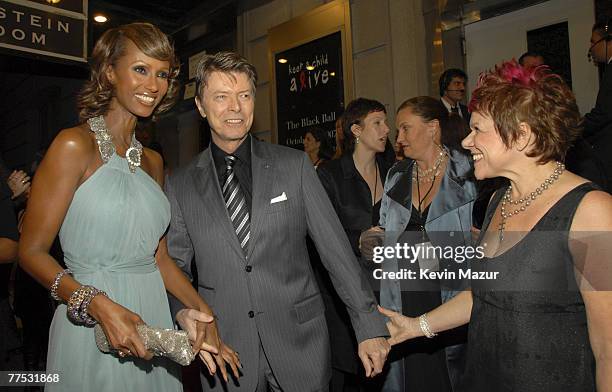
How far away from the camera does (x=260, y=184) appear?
6.16ft

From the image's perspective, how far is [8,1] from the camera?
374 cm

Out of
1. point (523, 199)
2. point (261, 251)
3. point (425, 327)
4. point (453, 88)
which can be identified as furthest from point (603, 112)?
point (261, 251)

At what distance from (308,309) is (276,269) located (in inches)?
7.9

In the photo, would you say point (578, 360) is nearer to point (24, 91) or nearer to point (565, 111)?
point (565, 111)

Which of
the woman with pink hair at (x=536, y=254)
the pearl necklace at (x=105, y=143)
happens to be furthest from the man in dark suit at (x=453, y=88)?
the pearl necklace at (x=105, y=143)

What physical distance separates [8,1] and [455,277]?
3.79 metres

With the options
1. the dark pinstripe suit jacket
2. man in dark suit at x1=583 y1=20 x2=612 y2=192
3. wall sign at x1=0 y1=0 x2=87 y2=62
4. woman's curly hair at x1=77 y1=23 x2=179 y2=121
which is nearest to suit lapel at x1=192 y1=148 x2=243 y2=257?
the dark pinstripe suit jacket

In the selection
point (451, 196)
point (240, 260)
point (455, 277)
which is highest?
point (451, 196)

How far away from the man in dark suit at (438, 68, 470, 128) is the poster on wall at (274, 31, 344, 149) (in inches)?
50.0

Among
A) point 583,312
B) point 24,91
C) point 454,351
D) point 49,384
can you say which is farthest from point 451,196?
point 24,91

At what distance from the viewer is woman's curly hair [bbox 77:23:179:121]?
5.87 ft

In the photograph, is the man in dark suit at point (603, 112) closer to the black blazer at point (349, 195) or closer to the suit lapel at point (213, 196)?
the black blazer at point (349, 195)

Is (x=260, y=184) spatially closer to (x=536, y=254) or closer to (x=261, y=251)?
(x=261, y=251)

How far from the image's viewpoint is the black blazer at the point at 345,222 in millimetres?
3291
